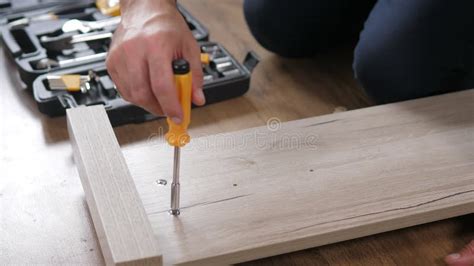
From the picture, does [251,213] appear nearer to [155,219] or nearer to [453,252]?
[155,219]

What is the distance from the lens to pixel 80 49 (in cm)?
146

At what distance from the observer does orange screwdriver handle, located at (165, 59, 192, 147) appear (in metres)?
0.75

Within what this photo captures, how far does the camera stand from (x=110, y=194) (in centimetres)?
88

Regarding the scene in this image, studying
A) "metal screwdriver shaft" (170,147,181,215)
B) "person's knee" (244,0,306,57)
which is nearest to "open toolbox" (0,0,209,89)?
"person's knee" (244,0,306,57)

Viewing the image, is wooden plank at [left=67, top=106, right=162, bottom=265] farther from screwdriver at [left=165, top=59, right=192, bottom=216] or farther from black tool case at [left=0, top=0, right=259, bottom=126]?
black tool case at [left=0, top=0, right=259, bottom=126]

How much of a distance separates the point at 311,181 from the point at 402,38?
430mm

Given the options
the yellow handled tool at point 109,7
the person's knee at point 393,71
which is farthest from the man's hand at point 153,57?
the yellow handled tool at point 109,7

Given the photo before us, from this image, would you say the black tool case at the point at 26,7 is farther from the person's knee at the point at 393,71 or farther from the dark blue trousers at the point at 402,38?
the person's knee at the point at 393,71

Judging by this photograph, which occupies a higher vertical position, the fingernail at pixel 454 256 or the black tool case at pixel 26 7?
the black tool case at pixel 26 7

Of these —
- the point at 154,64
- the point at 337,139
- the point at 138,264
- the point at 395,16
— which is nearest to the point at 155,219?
the point at 138,264

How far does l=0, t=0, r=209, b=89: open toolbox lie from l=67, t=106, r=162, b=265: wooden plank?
0.37 meters

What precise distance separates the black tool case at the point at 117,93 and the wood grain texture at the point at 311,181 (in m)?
0.24

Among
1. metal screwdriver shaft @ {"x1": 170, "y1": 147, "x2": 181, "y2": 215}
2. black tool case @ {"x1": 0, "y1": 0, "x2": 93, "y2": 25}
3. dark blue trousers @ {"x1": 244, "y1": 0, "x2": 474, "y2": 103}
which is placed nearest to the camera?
metal screwdriver shaft @ {"x1": 170, "y1": 147, "x2": 181, "y2": 215}

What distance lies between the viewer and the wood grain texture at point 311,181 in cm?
90
